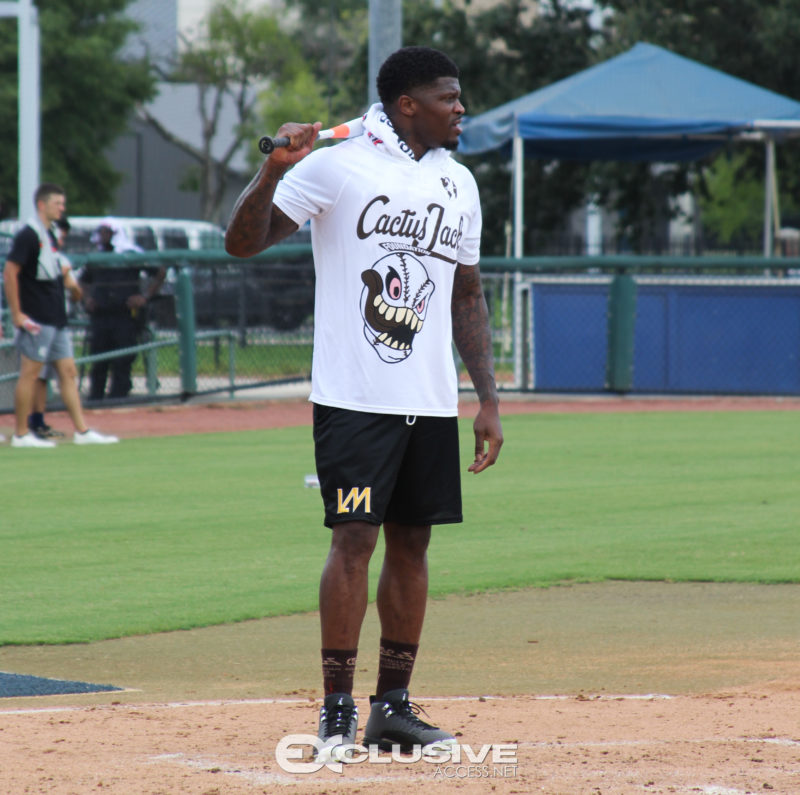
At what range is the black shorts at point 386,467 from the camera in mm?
4281

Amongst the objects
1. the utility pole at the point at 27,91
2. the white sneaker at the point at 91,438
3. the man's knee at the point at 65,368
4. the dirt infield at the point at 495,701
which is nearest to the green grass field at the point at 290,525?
the white sneaker at the point at 91,438

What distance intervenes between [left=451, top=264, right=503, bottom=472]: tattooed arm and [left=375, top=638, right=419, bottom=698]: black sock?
619 mm

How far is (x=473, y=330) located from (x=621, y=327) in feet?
43.0

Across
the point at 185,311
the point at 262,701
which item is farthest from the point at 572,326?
the point at 262,701

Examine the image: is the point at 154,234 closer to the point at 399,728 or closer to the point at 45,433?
the point at 45,433

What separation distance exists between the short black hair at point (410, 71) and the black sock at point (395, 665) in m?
1.67

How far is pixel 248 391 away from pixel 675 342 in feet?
17.1

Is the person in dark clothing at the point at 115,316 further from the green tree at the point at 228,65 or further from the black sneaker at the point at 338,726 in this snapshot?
the green tree at the point at 228,65

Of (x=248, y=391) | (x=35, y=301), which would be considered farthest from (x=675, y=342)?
(x=35, y=301)

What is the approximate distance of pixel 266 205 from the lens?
13.8 ft

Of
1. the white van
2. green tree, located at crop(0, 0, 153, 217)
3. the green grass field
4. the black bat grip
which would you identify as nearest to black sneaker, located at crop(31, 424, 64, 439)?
the green grass field

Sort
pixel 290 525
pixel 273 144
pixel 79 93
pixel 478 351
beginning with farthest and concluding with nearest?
pixel 79 93 → pixel 290 525 → pixel 478 351 → pixel 273 144

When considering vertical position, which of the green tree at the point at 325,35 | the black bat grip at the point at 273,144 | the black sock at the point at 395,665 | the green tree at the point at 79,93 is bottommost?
the black sock at the point at 395,665

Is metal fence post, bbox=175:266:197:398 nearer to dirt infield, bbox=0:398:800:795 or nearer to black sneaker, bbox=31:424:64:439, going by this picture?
black sneaker, bbox=31:424:64:439
